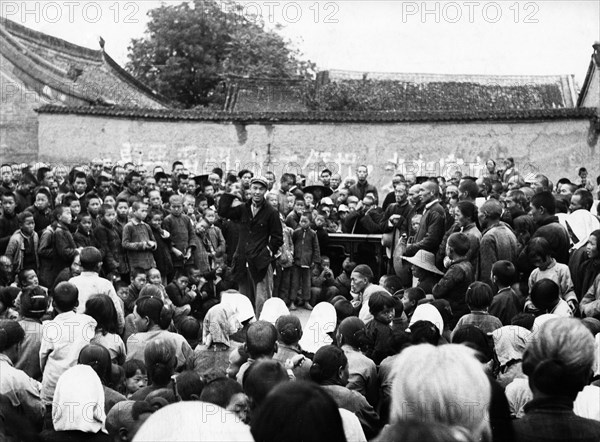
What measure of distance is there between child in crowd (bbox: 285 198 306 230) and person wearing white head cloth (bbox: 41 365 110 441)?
8809mm

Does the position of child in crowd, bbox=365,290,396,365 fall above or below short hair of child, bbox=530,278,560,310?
below

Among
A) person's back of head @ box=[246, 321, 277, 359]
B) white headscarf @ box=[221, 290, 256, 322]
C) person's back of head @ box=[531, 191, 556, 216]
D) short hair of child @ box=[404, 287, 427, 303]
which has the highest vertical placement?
person's back of head @ box=[531, 191, 556, 216]

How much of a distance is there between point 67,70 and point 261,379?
2407cm

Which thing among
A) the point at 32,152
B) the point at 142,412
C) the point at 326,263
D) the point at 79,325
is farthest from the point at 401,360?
the point at 32,152

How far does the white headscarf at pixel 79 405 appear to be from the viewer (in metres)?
5.85

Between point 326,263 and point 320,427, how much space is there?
1116 centimetres

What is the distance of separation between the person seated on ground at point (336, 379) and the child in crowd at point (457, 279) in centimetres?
346

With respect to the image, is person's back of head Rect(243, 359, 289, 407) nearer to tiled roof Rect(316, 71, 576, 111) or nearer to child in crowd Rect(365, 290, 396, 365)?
child in crowd Rect(365, 290, 396, 365)

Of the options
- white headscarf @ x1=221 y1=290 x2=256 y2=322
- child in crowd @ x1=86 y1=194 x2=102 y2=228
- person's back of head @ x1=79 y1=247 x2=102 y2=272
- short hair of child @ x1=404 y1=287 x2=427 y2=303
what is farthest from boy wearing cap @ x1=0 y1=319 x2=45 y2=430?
child in crowd @ x1=86 y1=194 x2=102 y2=228

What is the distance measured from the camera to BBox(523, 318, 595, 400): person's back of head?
480 centimetres

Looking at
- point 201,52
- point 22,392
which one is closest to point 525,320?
point 22,392

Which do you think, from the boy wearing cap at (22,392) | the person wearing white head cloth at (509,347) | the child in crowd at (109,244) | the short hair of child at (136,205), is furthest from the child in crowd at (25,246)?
the person wearing white head cloth at (509,347)

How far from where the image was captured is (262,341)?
7.07 m

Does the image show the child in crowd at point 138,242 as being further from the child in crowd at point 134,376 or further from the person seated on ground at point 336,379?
the person seated on ground at point 336,379
